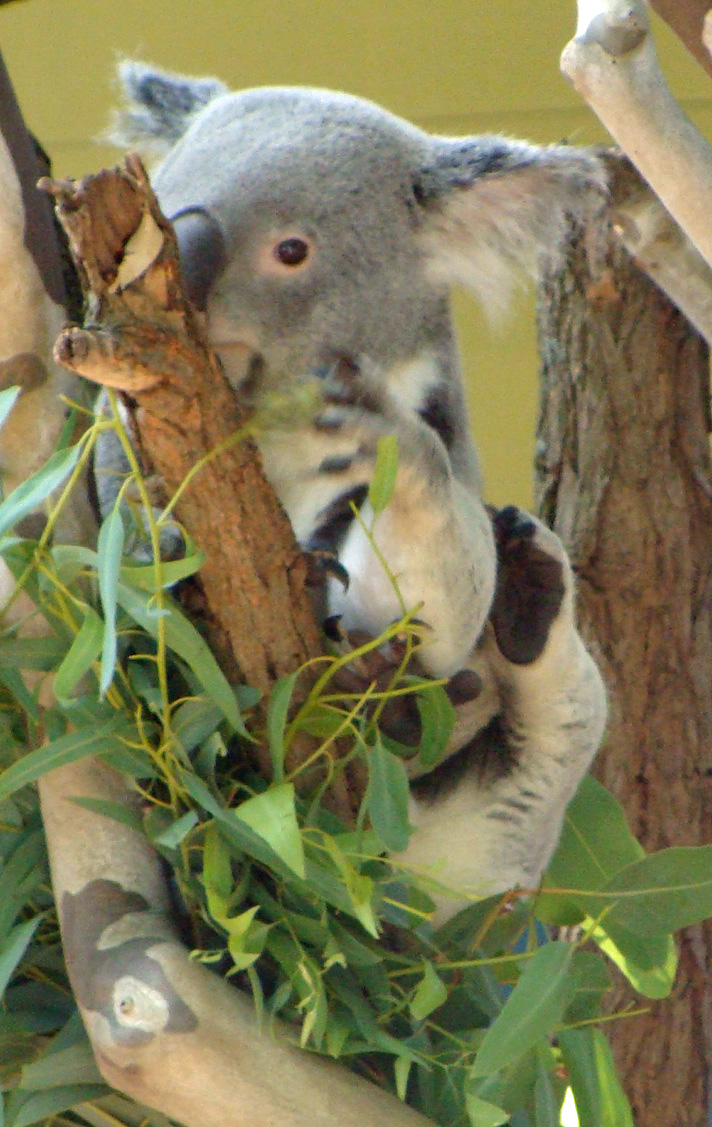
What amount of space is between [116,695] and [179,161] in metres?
0.72

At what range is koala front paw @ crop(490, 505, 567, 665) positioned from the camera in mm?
1472

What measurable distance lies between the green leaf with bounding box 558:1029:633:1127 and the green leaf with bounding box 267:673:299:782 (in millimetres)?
389

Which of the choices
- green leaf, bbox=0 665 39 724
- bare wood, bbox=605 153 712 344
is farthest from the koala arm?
bare wood, bbox=605 153 712 344

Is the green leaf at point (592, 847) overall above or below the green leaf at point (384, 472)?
below

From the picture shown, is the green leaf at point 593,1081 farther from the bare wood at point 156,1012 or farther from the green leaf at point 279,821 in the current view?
the green leaf at point 279,821

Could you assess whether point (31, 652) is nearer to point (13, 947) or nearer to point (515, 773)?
point (13, 947)

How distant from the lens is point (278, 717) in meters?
1.05

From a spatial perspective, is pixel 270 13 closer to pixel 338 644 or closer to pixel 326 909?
pixel 338 644

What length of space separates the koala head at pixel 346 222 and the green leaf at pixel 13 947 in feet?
1.90

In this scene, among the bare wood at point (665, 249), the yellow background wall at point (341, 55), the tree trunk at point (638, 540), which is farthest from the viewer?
the yellow background wall at point (341, 55)

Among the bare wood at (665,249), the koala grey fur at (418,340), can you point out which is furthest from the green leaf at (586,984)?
the bare wood at (665,249)

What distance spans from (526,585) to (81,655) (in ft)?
2.15

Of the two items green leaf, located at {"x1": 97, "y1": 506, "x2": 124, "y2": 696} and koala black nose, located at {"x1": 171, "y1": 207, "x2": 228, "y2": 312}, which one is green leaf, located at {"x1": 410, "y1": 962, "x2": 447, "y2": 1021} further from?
koala black nose, located at {"x1": 171, "y1": 207, "x2": 228, "y2": 312}

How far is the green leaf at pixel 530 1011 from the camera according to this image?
38.9 inches
